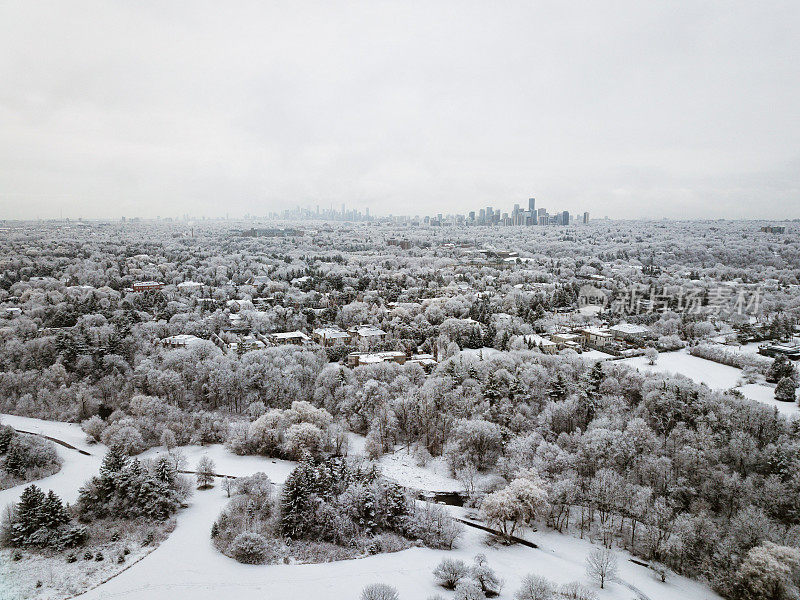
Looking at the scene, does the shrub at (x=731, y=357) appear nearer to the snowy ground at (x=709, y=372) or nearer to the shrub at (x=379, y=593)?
the snowy ground at (x=709, y=372)

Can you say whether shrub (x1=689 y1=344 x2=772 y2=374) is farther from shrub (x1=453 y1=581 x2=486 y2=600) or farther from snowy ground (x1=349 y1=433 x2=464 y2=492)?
shrub (x1=453 y1=581 x2=486 y2=600)

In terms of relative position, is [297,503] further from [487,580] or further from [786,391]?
[786,391]

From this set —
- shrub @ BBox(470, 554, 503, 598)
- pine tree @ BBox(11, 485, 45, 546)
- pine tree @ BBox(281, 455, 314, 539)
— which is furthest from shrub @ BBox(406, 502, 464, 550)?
pine tree @ BBox(11, 485, 45, 546)

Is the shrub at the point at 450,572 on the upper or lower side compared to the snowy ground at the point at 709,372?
lower

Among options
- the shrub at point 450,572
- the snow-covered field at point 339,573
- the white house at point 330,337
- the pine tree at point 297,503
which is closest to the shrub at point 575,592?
the snow-covered field at point 339,573

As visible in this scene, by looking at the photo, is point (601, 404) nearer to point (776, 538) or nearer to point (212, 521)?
point (776, 538)

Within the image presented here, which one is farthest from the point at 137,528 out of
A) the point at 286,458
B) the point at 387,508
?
the point at 387,508
